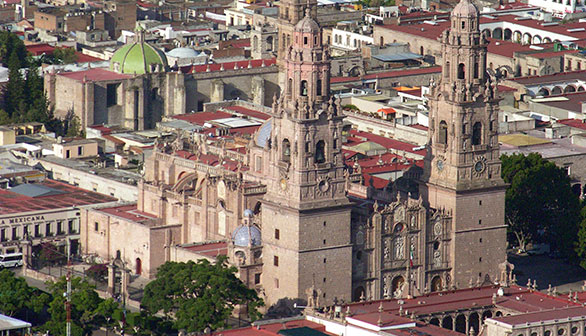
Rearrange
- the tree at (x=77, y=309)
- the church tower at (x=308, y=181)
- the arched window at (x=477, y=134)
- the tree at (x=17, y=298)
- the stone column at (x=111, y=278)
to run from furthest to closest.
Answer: the stone column at (x=111, y=278), the arched window at (x=477, y=134), the tree at (x=17, y=298), the church tower at (x=308, y=181), the tree at (x=77, y=309)

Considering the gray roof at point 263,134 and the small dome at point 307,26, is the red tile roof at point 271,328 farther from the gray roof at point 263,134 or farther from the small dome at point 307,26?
the gray roof at point 263,134

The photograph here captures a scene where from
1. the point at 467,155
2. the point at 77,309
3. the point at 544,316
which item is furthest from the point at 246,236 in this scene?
the point at 544,316

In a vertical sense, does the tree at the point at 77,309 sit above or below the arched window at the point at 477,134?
below

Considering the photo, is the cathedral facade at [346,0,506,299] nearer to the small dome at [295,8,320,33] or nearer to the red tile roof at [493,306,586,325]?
the small dome at [295,8,320,33]

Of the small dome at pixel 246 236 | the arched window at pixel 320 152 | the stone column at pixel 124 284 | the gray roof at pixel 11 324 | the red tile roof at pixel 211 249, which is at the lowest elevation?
the stone column at pixel 124 284

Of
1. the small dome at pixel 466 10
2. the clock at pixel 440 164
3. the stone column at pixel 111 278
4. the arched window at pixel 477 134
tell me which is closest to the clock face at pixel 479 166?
the arched window at pixel 477 134

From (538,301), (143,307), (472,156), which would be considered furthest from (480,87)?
(143,307)

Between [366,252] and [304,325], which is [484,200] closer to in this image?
[366,252]
